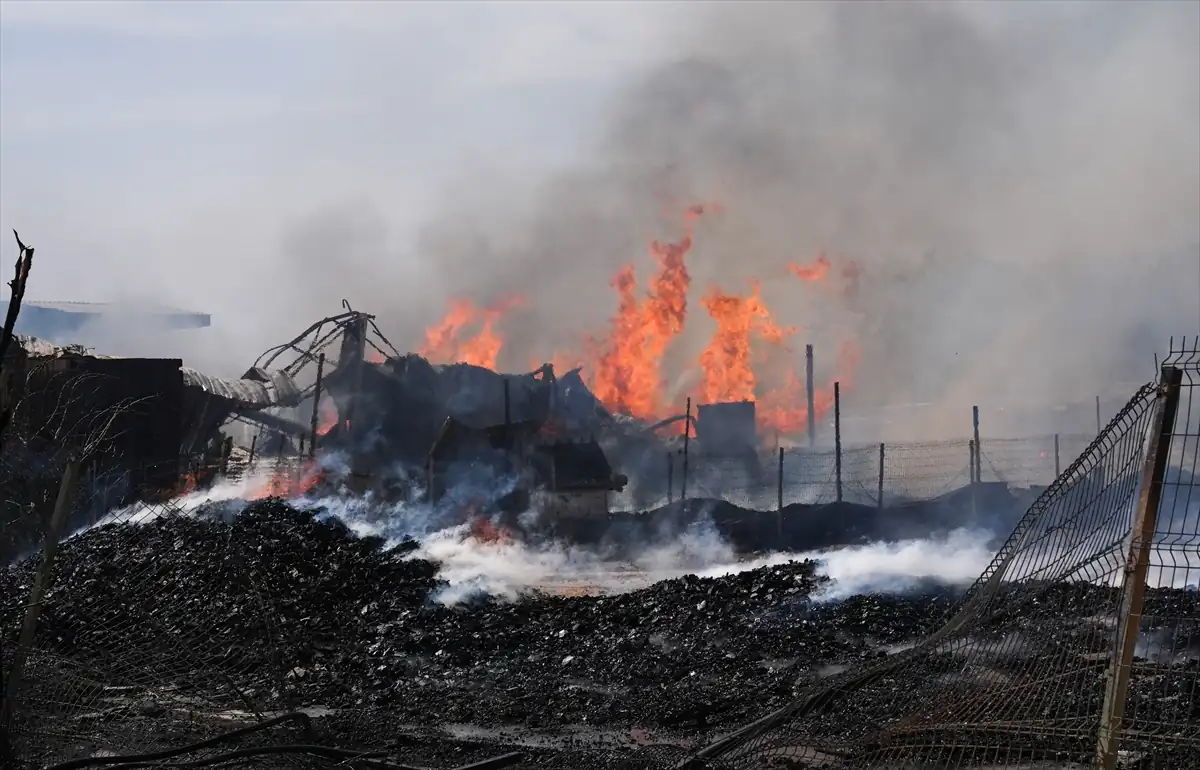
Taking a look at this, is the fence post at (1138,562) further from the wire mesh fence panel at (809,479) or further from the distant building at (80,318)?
the distant building at (80,318)

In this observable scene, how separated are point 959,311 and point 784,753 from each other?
58.8m

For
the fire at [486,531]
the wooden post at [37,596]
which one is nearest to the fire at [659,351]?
the fire at [486,531]

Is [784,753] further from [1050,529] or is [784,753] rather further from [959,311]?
[959,311]

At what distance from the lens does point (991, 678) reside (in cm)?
805

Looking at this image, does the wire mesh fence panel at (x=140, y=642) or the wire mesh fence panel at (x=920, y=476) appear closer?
the wire mesh fence panel at (x=140, y=642)

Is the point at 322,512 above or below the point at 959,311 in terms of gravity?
below

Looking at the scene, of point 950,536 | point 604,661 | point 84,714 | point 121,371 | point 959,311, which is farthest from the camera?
point 959,311

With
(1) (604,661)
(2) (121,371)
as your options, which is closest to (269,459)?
(2) (121,371)

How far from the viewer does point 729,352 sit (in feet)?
160

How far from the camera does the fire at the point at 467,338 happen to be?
50.9m

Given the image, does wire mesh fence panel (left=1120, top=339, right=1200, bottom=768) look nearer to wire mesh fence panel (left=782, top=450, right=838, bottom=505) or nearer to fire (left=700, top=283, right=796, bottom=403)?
wire mesh fence panel (left=782, top=450, right=838, bottom=505)

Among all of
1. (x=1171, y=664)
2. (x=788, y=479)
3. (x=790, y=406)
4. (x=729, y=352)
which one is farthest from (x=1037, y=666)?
(x=790, y=406)

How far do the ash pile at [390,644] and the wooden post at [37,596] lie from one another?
0.66 m

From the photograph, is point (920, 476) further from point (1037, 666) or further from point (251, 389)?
point (1037, 666)
